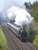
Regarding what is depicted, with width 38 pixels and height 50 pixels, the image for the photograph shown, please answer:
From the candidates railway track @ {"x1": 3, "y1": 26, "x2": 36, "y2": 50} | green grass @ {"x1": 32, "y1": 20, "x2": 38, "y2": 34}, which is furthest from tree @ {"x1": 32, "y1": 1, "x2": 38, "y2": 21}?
railway track @ {"x1": 3, "y1": 26, "x2": 36, "y2": 50}

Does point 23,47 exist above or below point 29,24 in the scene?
below

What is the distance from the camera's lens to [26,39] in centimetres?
71

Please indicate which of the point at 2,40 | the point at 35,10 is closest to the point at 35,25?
the point at 35,10

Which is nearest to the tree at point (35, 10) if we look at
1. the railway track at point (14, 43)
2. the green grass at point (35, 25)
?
the green grass at point (35, 25)

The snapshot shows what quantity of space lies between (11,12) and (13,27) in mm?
102

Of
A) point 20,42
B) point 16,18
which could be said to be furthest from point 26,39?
point 16,18

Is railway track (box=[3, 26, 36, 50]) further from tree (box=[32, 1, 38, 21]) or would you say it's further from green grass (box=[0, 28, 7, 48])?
tree (box=[32, 1, 38, 21])

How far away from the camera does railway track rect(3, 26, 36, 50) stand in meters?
0.70

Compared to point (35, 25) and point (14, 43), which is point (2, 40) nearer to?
point (14, 43)

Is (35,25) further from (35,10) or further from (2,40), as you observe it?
(2,40)

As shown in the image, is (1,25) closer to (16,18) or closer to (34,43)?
(16,18)

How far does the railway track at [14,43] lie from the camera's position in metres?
0.70

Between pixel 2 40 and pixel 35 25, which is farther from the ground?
pixel 35 25

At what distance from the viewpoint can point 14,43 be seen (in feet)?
2.30
